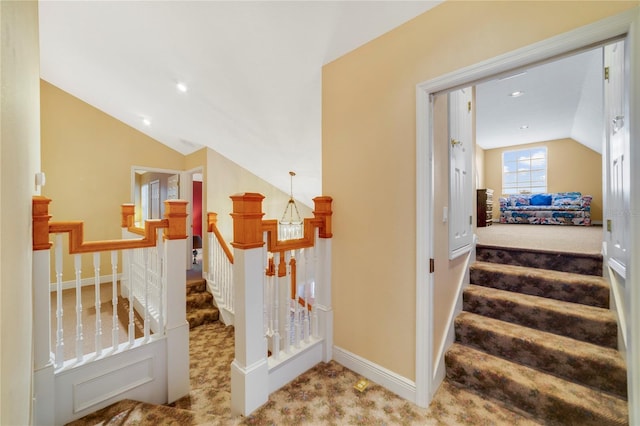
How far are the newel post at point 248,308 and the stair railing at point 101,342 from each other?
2.43 feet

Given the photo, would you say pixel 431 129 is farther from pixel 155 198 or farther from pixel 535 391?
pixel 155 198

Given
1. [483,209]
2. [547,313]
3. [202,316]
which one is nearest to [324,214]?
[547,313]

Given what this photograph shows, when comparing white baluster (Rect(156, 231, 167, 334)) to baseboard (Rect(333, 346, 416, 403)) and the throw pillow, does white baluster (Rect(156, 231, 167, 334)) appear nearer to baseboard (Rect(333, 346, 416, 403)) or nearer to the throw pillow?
baseboard (Rect(333, 346, 416, 403))

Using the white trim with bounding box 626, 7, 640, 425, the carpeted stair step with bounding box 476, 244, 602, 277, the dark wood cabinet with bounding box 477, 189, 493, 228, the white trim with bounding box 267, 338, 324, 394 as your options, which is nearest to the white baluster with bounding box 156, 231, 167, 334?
the white trim with bounding box 267, 338, 324, 394

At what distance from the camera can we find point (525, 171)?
6.63 m

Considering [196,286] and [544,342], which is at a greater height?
[544,342]

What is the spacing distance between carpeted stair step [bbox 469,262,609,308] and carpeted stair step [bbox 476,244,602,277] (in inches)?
2.7

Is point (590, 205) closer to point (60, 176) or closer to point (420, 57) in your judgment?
point (420, 57)

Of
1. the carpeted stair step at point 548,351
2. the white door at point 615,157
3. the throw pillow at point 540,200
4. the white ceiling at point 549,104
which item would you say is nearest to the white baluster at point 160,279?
the carpeted stair step at point 548,351

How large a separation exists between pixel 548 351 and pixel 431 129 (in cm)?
149

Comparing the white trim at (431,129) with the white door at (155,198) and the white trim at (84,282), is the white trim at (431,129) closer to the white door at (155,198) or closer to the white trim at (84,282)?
the white trim at (84,282)

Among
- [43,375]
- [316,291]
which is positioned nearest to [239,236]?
[316,291]

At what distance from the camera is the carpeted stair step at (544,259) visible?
189cm

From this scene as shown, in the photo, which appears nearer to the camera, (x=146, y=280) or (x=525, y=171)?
(x=146, y=280)
